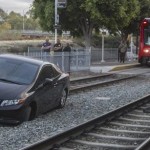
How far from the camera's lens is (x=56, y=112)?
14.2 m

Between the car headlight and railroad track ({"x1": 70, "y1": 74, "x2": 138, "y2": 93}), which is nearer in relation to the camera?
the car headlight

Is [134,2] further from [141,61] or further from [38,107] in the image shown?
[38,107]

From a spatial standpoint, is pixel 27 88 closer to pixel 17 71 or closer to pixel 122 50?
pixel 17 71

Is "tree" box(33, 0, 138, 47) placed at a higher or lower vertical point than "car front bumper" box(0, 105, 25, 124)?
higher

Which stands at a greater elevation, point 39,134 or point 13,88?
point 13,88

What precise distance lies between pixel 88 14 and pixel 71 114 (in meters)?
26.3

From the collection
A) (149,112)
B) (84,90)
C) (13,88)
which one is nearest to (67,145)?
(13,88)

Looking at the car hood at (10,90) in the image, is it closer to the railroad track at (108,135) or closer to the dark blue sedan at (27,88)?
the dark blue sedan at (27,88)

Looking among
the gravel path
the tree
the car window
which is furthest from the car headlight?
the tree

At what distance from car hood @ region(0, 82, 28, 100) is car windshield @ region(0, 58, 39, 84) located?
324mm

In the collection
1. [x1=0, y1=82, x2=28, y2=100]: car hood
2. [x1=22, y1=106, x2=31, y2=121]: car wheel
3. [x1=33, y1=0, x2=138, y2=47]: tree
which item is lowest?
[x1=22, y1=106, x2=31, y2=121]: car wheel

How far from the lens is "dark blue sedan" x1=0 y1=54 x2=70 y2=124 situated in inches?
449

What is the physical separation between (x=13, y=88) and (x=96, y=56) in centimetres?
3467

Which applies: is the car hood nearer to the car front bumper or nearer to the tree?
the car front bumper
